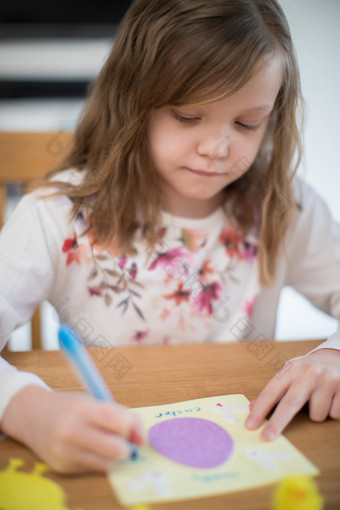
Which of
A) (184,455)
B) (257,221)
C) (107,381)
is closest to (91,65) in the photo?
(257,221)

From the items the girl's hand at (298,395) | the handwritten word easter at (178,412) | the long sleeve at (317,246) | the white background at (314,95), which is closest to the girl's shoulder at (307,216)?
the long sleeve at (317,246)

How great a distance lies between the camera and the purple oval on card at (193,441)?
0.42 metres

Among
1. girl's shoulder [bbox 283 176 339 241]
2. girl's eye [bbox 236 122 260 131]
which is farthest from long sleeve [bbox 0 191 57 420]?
girl's shoulder [bbox 283 176 339 241]

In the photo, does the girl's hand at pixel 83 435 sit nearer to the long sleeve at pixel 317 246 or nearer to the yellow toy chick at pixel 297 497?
the yellow toy chick at pixel 297 497

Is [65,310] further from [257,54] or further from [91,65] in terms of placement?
[91,65]

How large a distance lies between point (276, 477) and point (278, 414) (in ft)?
0.29

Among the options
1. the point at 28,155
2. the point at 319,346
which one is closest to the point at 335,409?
the point at 319,346

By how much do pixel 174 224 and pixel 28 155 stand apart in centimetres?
32

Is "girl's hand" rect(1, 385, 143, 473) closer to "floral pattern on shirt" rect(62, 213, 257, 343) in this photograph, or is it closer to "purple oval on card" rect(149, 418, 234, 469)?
"purple oval on card" rect(149, 418, 234, 469)

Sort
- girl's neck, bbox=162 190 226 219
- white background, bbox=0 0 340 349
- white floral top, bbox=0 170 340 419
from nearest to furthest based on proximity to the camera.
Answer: white floral top, bbox=0 170 340 419
girl's neck, bbox=162 190 226 219
white background, bbox=0 0 340 349

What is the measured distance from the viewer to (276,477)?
15.9 inches

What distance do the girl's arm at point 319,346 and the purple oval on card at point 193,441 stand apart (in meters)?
0.04

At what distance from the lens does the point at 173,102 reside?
621mm

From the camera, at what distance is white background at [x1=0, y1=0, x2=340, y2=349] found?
6.50ft
